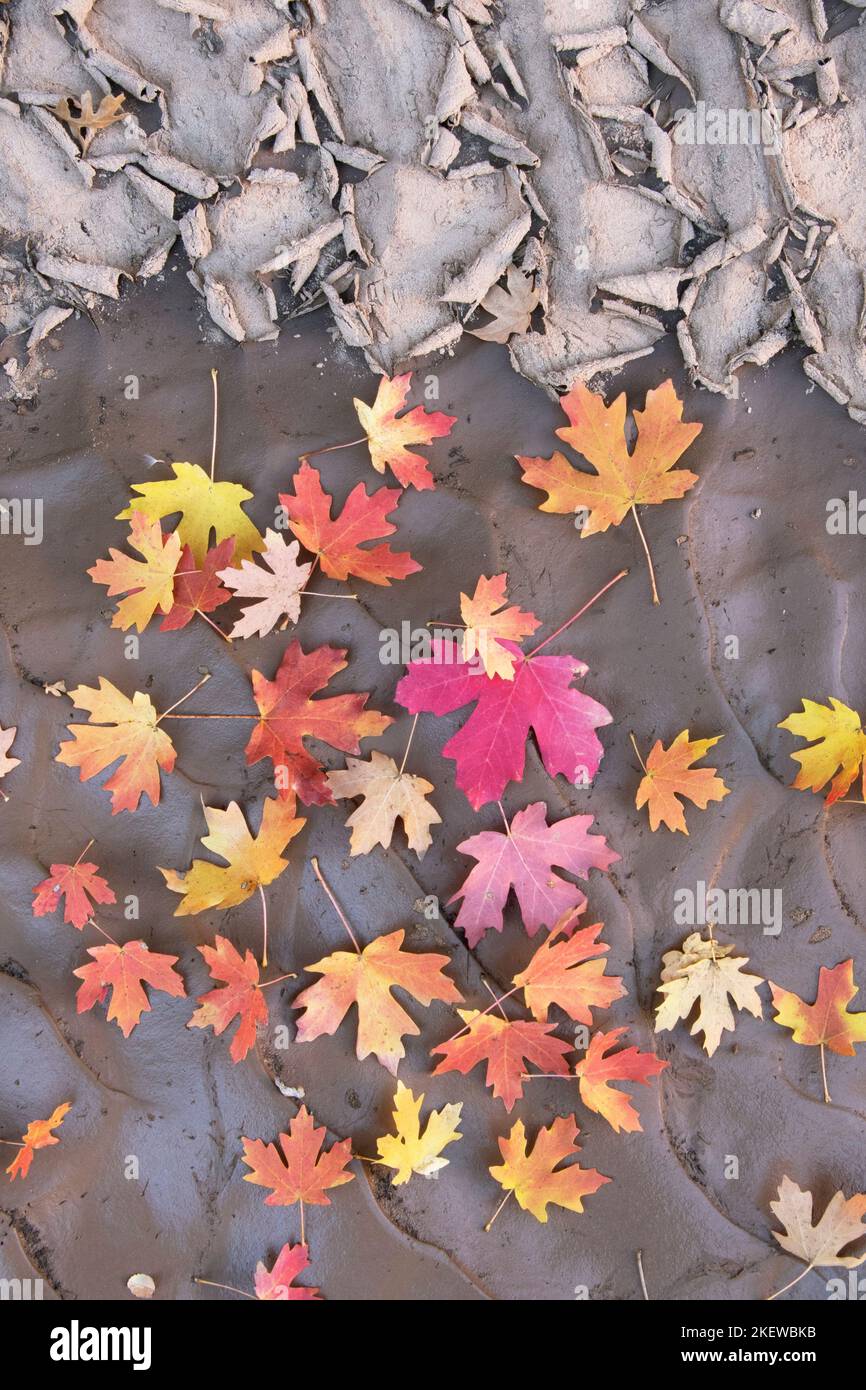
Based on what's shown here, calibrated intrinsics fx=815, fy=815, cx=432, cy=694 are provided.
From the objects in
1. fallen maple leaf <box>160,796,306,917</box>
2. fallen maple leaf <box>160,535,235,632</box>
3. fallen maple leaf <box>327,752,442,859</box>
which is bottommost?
fallen maple leaf <box>160,796,306,917</box>

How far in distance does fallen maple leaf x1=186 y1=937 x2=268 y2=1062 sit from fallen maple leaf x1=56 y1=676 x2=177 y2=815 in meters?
0.40

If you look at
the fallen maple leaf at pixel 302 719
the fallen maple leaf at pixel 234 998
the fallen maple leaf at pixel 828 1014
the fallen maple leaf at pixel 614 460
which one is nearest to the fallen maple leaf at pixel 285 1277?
the fallen maple leaf at pixel 234 998

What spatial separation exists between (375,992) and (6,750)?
3.45 ft

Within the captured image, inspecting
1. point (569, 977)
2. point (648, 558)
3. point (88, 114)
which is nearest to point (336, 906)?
point (569, 977)

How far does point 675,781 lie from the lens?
1919 millimetres

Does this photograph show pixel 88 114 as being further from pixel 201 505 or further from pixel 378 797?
pixel 378 797

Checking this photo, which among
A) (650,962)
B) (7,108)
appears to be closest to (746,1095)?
(650,962)

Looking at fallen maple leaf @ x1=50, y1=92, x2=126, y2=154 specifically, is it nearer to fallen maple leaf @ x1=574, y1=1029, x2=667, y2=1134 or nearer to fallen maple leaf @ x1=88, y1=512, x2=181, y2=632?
fallen maple leaf @ x1=88, y1=512, x2=181, y2=632

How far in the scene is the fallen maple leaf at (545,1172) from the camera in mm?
1916

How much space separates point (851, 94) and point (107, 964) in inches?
107

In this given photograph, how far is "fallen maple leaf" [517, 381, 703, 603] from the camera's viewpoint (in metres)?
Result: 1.90

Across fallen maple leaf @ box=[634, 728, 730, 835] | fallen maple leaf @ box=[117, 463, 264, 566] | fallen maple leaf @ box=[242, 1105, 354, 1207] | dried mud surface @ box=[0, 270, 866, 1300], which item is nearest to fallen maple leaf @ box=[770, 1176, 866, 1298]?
dried mud surface @ box=[0, 270, 866, 1300]

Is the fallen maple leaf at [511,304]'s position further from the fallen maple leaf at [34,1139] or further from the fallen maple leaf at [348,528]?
the fallen maple leaf at [34,1139]

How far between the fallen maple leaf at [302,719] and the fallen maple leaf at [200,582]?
209 millimetres
